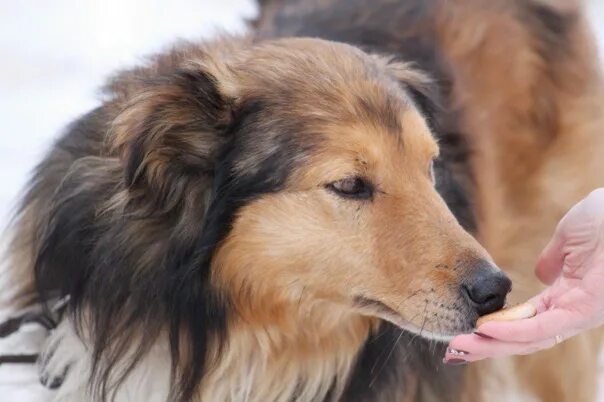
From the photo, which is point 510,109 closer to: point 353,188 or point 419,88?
point 419,88

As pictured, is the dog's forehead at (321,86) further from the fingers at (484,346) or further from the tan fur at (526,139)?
the tan fur at (526,139)

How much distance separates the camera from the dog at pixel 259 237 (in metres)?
1.38

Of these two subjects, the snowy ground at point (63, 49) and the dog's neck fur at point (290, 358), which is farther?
the snowy ground at point (63, 49)

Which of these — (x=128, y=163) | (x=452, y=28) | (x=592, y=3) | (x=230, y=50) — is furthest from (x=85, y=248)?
(x=592, y=3)

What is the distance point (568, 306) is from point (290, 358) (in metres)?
0.54

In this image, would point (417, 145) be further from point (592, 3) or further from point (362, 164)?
point (592, 3)

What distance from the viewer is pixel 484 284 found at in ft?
4.32

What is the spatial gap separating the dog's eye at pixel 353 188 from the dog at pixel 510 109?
50 centimetres

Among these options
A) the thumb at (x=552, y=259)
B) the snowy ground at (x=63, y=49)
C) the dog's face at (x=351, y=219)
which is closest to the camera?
Answer: the dog's face at (x=351, y=219)

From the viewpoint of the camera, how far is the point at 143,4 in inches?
149

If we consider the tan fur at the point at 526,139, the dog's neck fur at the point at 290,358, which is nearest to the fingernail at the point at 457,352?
the dog's neck fur at the point at 290,358

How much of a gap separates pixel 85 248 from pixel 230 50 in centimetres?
46

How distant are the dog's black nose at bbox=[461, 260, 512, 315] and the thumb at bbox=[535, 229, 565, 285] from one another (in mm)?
169

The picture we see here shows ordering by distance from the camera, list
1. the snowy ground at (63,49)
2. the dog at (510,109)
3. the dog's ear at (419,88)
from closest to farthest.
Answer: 1. the dog's ear at (419,88)
2. the dog at (510,109)
3. the snowy ground at (63,49)
